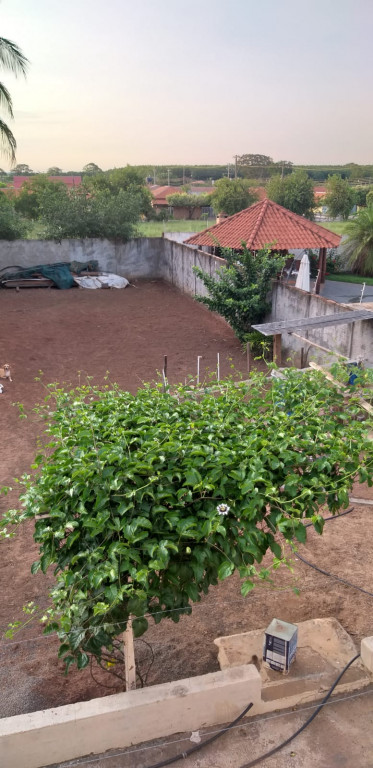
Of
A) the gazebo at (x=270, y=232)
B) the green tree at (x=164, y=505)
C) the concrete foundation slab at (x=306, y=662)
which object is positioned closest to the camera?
the green tree at (x=164, y=505)

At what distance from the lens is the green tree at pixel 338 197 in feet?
135

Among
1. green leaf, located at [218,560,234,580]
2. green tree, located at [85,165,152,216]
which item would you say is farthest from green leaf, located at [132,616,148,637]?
green tree, located at [85,165,152,216]

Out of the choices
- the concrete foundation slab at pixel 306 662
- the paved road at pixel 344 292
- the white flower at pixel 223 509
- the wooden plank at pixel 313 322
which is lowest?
the paved road at pixel 344 292

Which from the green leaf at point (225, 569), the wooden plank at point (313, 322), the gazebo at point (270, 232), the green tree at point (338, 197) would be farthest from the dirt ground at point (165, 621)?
the green tree at point (338, 197)

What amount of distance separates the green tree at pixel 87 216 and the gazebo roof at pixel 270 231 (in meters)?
5.27

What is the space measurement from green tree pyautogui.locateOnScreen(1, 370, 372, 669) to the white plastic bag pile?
16.8 metres

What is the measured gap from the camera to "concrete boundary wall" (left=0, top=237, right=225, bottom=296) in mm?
20344

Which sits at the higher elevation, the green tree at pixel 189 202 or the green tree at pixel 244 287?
the green tree at pixel 189 202

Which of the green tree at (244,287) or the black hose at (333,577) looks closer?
the black hose at (333,577)

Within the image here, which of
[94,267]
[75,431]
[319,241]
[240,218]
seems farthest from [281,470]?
[94,267]

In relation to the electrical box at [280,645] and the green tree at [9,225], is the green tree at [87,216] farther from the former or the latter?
the electrical box at [280,645]

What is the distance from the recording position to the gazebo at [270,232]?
15594 millimetres

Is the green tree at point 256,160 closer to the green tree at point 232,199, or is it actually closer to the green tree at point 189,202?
the green tree at point 189,202

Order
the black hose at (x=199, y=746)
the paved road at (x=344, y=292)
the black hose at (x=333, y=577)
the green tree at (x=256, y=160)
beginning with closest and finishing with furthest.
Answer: the black hose at (x=199, y=746), the black hose at (x=333, y=577), the paved road at (x=344, y=292), the green tree at (x=256, y=160)
